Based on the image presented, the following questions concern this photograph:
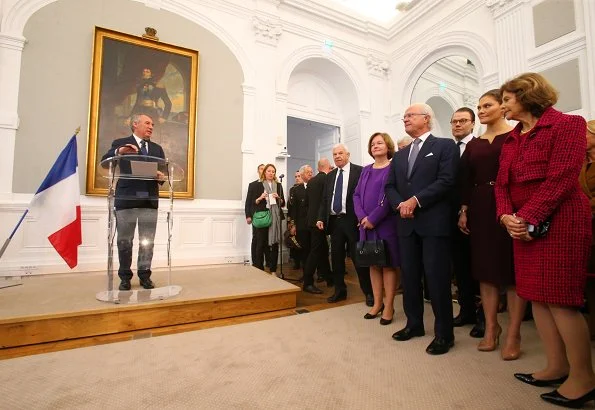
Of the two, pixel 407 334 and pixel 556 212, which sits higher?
pixel 556 212

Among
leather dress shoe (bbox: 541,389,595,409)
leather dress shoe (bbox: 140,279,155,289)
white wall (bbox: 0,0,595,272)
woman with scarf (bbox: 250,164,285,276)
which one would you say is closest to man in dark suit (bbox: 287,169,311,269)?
woman with scarf (bbox: 250,164,285,276)

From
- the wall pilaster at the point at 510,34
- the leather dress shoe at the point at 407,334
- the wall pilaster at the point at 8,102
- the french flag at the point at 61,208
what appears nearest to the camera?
the leather dress shoe at the point at 407,334

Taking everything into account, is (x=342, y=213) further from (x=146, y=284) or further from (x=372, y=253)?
(x=146, y=284)

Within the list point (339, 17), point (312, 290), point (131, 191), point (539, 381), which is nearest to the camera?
point (539, 381)

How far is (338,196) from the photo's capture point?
2.84 m

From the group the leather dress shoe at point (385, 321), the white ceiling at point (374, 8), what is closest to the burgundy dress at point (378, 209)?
the leather dress shoe at point (385, 321)

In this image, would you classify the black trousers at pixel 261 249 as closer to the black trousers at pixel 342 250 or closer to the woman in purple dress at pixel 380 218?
the black trousers at pixel 342 250

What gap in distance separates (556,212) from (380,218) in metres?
1.05

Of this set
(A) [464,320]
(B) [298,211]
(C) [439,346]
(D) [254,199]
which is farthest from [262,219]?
(C) [439,346]

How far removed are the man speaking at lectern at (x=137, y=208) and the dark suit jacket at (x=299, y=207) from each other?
1.80 metres

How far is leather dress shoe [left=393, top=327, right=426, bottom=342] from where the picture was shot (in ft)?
6.22

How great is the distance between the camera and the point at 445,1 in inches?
204

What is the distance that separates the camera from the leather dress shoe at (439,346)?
1.70m

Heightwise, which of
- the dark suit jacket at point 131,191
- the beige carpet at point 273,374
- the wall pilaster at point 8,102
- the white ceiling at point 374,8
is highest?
the white ceiling at point 374,8
